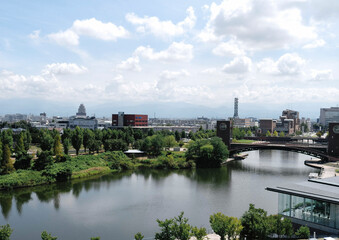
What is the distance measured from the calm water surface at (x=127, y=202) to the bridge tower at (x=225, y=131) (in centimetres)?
1354

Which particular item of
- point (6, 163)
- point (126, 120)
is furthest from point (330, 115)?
point (6, 163)

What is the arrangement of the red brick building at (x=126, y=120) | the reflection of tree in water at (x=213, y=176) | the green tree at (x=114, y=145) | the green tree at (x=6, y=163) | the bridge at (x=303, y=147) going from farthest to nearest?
the red brick building at (x=126, y=120) → the green tree at (x=114, y=145) → the bridge at (x=303, y=147) → the reflection of tree in water at (x=213, y=176) → the green tree at (x=6, y=163)

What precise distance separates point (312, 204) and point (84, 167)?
80.6ft

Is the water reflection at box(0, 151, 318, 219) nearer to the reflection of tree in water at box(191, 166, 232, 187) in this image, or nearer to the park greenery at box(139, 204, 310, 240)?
the reflection of tree in water at box(191, 166, 232, 187)

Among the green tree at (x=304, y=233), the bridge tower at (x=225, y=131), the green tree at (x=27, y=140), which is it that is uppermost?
the bridge tower at (x=225, y=131)

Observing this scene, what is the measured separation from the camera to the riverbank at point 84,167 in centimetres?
2688

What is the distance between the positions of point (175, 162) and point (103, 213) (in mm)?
18968

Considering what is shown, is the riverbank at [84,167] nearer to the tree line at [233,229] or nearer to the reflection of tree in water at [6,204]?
the reflection of tree in water at [6,204]

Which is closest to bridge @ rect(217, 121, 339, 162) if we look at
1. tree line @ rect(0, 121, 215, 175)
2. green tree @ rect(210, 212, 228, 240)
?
tree line @ rect(0, 121, 215, 175)

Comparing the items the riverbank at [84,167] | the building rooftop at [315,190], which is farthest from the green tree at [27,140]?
the building rooftop at [315,190]

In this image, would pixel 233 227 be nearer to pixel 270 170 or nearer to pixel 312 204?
pixel 312 204

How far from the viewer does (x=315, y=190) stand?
46.5ft

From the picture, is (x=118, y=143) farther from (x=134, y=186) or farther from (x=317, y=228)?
(x=317, y=228)

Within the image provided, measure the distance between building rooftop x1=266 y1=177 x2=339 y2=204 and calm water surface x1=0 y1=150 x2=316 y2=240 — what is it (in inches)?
191
